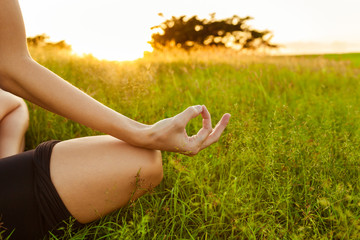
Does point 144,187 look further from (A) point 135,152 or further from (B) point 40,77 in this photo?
(B) point 40,77

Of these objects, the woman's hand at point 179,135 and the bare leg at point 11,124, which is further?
the bare leg at point 11,124

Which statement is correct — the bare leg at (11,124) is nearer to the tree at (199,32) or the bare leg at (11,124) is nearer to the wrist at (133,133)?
the wrist at (133,133)

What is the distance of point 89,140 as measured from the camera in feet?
4.29

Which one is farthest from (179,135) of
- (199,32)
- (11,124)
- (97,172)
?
(199,32)

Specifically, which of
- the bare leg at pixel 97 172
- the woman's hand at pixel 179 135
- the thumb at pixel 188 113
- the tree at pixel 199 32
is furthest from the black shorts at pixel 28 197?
the tree at pixel 199 32

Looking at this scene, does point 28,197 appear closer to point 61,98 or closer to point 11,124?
point 61,98

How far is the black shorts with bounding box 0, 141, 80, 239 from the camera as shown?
115cm

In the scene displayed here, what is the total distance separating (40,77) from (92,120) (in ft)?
0.76

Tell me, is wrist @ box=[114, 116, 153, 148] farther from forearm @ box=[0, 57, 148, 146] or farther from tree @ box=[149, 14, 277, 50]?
tree @ box=[149, 14, 277, 50]

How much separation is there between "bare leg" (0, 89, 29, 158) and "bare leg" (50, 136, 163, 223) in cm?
86

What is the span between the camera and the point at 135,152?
4.25 ft

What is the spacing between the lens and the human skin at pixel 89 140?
3.71ft

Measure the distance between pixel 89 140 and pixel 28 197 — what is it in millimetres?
297

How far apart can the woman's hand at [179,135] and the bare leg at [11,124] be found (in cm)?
112
